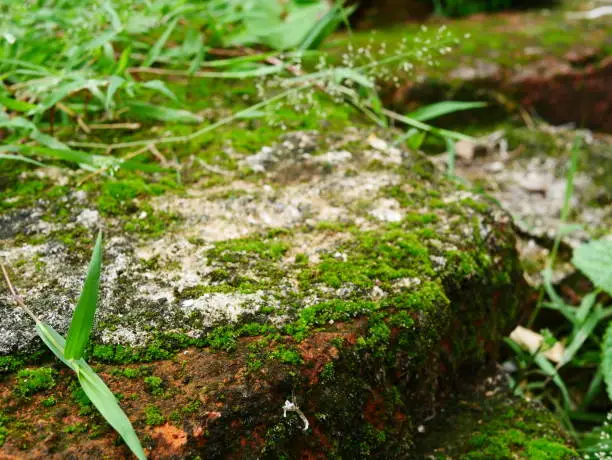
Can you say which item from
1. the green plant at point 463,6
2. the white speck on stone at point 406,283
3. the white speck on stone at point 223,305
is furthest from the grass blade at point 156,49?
the green plant at point 463,6

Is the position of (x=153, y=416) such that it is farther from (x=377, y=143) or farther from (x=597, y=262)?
(x=597, y=262)

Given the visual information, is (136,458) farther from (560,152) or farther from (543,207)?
(560,152)

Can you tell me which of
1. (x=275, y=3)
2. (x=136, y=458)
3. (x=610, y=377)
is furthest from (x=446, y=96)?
(x=136, y=458)

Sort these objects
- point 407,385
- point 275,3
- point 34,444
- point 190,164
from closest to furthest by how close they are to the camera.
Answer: point 34,444
point 407,385
point 190,164
point 275,3

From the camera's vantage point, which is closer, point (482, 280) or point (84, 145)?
point (482, 280)

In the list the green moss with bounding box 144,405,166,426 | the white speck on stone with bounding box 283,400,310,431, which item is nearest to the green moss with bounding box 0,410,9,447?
the green moss with bounding box 144,405,166,426

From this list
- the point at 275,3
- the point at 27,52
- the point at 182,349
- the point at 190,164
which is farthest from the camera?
the point at 275,3

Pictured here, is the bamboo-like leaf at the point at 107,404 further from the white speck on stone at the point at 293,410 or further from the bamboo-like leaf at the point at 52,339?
the white speck on stone at the point at 293,410

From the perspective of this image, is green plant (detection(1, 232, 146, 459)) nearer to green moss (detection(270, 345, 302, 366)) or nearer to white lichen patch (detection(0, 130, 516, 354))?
white lichen patch (detection(0, 130, 516, 354))
